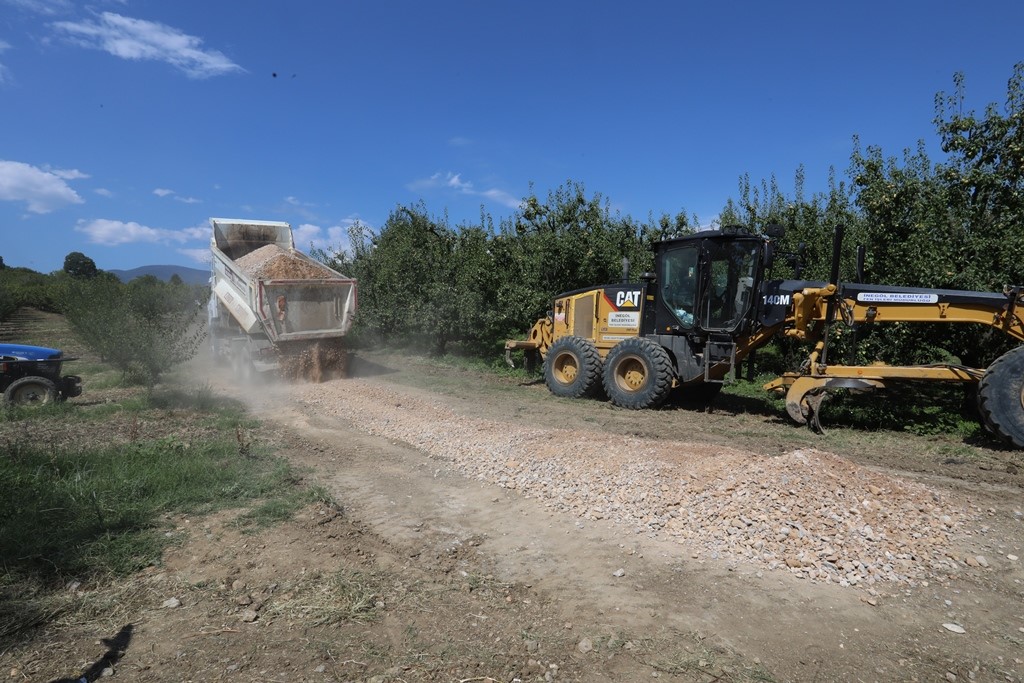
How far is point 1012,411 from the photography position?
7133 millimetres

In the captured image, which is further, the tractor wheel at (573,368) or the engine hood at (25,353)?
the tractor wheel at (573,368)

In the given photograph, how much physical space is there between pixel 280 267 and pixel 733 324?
8.46 meters

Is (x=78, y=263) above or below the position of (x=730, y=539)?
above

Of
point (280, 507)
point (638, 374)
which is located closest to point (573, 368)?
point (638, 374)

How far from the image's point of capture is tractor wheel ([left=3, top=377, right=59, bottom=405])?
9.58m

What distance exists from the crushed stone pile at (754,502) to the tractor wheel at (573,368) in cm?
409

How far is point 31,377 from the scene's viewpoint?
978 centimetres

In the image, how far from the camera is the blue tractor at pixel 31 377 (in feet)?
31.8

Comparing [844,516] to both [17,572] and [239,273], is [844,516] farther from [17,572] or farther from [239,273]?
[239,273]

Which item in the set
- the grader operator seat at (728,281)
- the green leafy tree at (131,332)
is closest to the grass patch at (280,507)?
the green leafy tree at (131,332)

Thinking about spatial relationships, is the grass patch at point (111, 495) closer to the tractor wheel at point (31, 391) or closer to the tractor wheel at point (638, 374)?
the tractor wheel at point (31, 391)

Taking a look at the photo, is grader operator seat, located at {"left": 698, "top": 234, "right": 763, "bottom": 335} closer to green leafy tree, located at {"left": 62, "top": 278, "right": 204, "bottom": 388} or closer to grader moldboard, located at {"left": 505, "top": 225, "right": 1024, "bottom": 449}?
grader moldboard, located at {"left": 505, "top": 225, "right": 1024, "bottom": 449}

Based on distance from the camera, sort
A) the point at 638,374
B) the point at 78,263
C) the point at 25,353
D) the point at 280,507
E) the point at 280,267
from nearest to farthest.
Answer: the point at 280,507
the point at 25,353
the point at 638,374
the point at 280,267
the point at 78,263

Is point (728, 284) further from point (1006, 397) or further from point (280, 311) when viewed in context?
point (280, 311)
